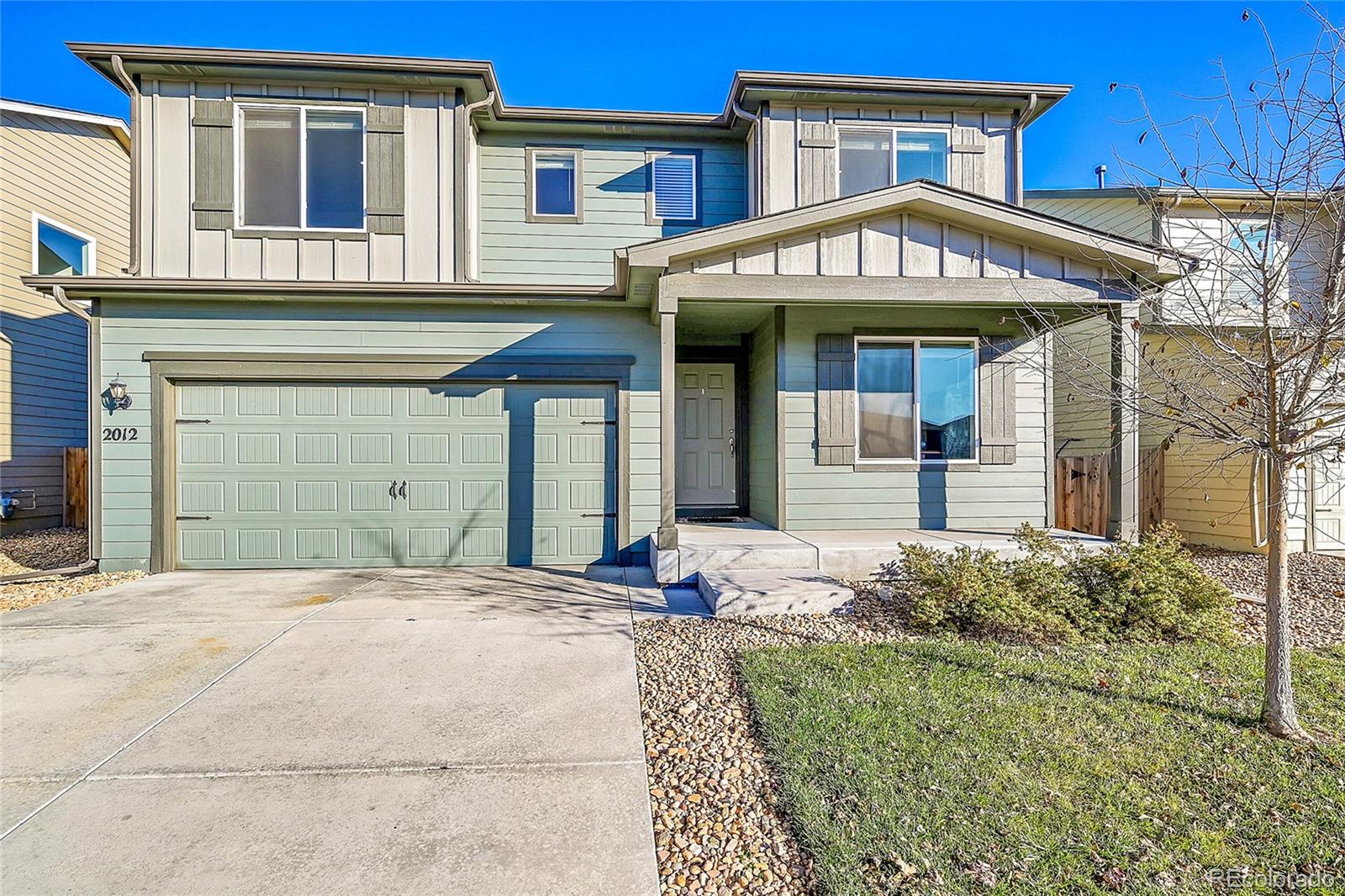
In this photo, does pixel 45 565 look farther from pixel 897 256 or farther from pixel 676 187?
pixel 897 256

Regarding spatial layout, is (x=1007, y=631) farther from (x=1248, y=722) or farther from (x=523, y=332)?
(x=523, y=332)

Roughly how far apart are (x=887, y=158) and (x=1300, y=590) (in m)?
6.06

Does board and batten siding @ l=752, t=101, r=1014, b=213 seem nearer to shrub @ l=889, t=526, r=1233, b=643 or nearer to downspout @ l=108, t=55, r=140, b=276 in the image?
shrub @ l=889, t=526, r=1233, b=643

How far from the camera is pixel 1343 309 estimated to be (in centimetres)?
304

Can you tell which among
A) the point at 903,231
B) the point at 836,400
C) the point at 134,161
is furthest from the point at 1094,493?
the point at 134,161

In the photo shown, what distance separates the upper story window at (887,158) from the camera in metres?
7.98

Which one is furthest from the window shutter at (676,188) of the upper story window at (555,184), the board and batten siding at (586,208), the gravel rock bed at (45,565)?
the gravel rock bed at (45,565)

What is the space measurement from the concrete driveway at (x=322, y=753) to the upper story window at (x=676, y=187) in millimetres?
5372

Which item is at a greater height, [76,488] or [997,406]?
[997,406]

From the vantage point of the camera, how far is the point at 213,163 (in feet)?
23.2

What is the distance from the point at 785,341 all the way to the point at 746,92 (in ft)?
10.1

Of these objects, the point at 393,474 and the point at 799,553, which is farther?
the point at 393,474

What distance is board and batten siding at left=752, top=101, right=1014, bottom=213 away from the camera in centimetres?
782

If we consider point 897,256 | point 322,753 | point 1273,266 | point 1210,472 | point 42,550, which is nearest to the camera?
point 322,753
